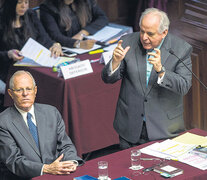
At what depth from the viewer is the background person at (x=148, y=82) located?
3.42m

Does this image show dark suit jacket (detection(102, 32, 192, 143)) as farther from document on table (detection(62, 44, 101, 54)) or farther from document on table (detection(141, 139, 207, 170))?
document on table (detection(62, 44, 101, 54))

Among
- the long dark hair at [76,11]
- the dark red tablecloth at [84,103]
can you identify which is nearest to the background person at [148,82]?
the dark red tablecloth at [84,103]

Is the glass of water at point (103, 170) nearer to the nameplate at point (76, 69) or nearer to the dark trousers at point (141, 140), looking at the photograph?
the dark trousers at point (141, 140)

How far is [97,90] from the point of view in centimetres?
485

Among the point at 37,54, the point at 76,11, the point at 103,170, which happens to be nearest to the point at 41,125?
the point at 103,170

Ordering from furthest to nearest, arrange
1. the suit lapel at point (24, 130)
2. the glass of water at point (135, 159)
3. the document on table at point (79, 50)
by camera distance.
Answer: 1. the document on table at point (79, 50)
2. the suit lapel at point (24, 130)
3. the glass of water at point (135, 159)

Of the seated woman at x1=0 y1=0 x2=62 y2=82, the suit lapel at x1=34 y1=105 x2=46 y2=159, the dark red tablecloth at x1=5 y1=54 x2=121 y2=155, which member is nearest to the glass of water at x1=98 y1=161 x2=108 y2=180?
the suit lapel at x1=34 y1=105 x2=46 y2=159

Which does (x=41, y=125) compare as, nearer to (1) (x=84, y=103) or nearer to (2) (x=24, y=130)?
(2) (x=24, y=130)

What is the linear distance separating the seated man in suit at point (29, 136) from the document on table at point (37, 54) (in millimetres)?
1502

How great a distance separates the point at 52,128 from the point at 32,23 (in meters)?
2.24

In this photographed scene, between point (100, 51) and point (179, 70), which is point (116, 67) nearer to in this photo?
point (179, 70)

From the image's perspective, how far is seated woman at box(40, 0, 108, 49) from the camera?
5.54 metres

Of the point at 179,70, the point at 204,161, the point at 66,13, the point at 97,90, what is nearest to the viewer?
the point at 204,161

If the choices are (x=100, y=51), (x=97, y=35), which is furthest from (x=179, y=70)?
(x=97, y=35)
